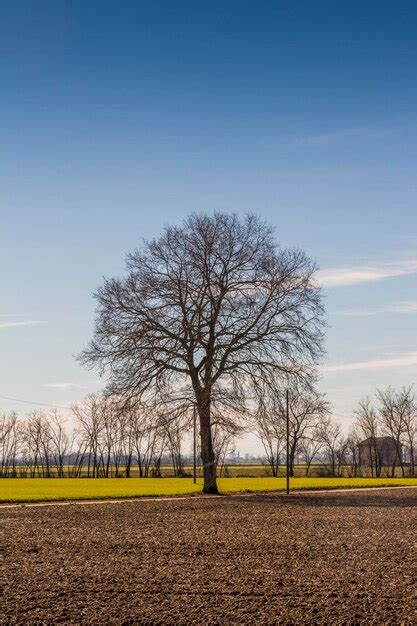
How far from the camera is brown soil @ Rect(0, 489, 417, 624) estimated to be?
11570 mm

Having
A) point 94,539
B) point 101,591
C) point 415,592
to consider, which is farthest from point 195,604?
point 94,539

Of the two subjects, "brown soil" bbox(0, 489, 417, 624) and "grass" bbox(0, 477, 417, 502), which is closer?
"brown soil" bbox(0, 489, 417, 624)

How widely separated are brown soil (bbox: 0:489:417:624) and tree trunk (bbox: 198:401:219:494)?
13067 mm

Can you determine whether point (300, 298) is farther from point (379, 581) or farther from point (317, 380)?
point (379, 581)

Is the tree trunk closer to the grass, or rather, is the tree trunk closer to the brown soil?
the grass

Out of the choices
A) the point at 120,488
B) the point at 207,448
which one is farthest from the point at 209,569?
the point at 120,488

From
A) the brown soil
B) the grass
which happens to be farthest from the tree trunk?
the brown soil

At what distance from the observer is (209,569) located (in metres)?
15.7

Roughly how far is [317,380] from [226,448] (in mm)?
90446

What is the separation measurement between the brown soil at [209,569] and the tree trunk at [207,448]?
514 inches

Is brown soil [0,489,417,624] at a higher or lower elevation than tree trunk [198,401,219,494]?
lower

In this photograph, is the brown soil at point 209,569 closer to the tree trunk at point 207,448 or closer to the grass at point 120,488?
the tree trunk at point 207,448

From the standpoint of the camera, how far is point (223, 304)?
43875 millimetres

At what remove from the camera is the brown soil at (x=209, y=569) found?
11.6m
